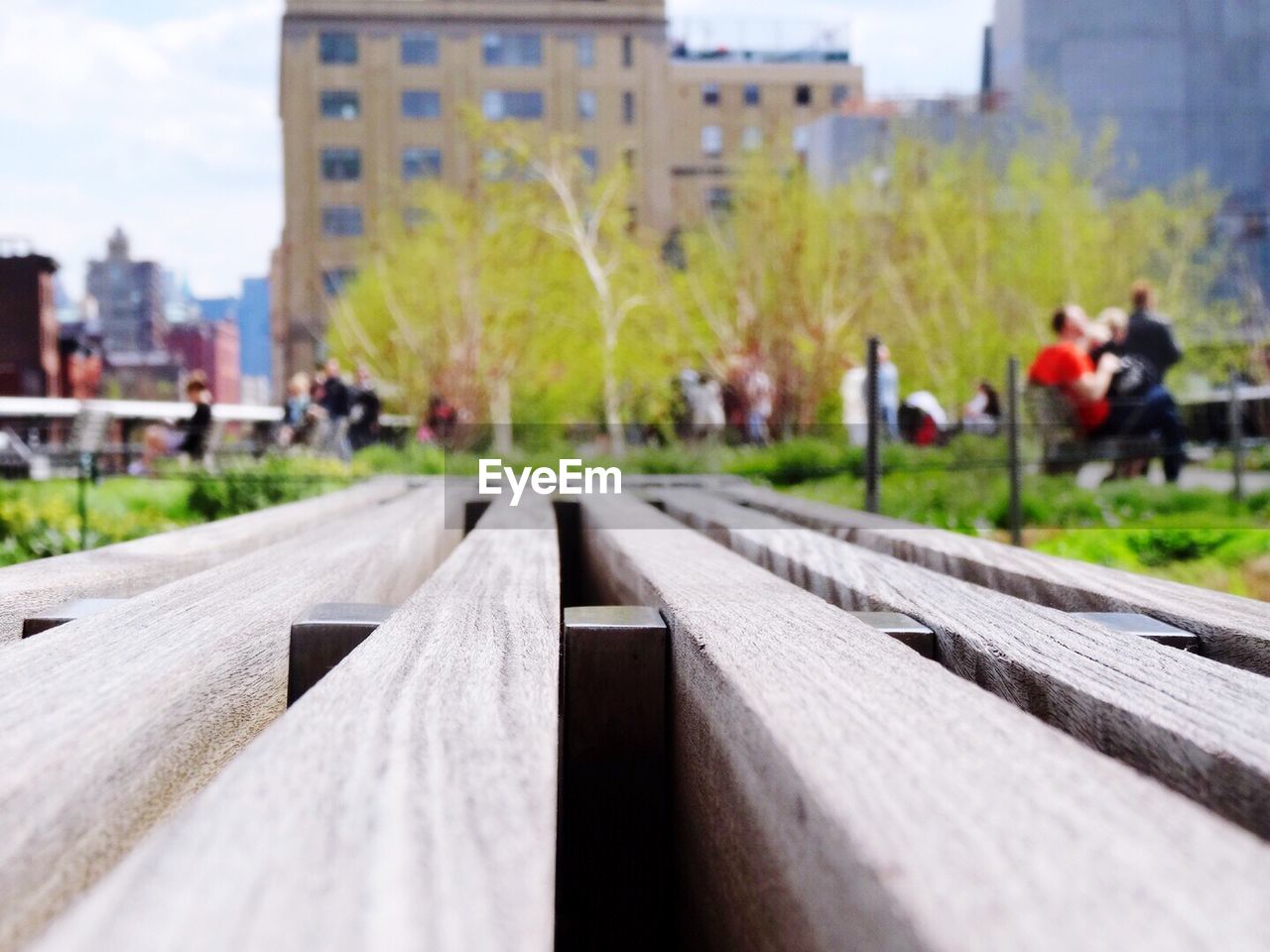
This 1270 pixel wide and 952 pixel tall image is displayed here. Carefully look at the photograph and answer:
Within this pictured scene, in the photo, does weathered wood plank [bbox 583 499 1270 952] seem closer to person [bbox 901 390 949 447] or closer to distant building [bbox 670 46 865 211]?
person [bbox 901 390 949 447]

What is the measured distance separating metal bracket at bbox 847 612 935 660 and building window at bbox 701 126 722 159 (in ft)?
214

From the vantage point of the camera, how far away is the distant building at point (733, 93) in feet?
207

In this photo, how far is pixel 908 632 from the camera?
39.5 inches

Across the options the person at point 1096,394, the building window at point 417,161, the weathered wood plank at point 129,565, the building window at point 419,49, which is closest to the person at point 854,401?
the person at point 1096,394

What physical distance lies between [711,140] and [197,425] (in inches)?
2180

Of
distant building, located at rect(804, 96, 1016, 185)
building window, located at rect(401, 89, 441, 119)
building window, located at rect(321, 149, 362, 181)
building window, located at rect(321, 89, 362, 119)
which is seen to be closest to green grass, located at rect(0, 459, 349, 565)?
distant building, located at rect(804, 96, 1016, 185)

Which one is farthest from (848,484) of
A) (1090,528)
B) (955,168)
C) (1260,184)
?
(1260,184)

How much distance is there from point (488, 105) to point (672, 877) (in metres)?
56.6

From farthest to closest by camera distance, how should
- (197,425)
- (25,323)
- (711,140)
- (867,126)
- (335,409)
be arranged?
(711,140) → (25,323) → (867,126) → (335,409) → (197,425)

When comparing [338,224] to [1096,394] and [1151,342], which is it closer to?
[1151,342]

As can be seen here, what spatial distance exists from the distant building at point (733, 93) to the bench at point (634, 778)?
204ft

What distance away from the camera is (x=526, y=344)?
20359mm

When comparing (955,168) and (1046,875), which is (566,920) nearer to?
(1046,875)

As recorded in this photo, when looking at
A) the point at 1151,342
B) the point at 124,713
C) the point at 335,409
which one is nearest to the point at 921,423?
the point at 1151,342
